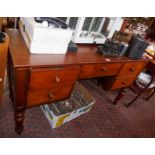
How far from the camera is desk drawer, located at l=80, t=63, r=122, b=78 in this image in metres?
1.20

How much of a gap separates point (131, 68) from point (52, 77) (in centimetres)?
79

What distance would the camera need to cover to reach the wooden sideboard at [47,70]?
3.20 feet

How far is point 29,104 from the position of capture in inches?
45.2

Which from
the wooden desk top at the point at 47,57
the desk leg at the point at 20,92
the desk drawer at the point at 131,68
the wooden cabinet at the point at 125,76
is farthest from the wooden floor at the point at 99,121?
the wooden desk top at the point at 47,57

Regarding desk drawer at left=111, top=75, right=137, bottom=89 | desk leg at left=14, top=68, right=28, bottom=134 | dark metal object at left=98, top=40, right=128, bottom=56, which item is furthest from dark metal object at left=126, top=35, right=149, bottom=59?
desk leg at left=14, top=68, right=28, bottom=134

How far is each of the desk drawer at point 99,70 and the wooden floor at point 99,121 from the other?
2.01 ft

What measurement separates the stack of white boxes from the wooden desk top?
0.13 ft

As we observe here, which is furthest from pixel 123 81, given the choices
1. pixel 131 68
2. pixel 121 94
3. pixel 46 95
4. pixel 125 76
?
pixel 46 95

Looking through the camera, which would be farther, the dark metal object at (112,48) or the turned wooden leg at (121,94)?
the turned wooden leg at (121,94)

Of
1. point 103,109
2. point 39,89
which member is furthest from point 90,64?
point 103,109

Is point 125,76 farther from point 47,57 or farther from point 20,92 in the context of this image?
point 20,92

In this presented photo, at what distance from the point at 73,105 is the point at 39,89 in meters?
0.65

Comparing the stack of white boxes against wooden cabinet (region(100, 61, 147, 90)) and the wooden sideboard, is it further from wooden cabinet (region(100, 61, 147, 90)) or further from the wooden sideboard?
wooden cabinet (region(100, 61, 147, 90))

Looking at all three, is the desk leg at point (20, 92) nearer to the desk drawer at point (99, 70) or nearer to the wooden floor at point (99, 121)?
the wooden floor at point (99, 121)
